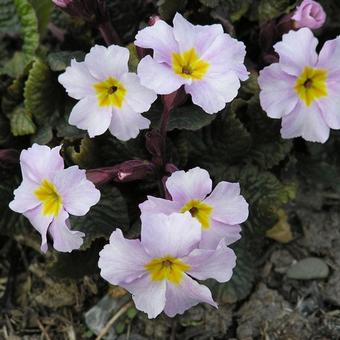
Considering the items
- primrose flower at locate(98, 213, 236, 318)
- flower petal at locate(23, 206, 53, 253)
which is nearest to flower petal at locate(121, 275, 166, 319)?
primrose flower at locate(98, 213, 236, 318)

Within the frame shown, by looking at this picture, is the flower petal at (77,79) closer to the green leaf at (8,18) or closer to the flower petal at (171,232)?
the flower petal at (171,232)

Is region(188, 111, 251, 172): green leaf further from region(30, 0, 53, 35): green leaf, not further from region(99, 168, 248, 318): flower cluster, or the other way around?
region(30, 0, 53, 35): green leaf

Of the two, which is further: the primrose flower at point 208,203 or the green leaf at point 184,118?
the green leaf at point 184,118

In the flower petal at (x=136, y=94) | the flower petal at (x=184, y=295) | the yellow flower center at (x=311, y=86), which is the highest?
the flower petal at (x=136, y=94)

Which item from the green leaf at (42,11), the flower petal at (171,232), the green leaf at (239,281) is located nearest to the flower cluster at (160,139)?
the flower petal at (171,232)

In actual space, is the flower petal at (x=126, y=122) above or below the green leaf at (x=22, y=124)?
above

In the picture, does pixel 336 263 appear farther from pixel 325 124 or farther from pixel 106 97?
pixel 106 97
